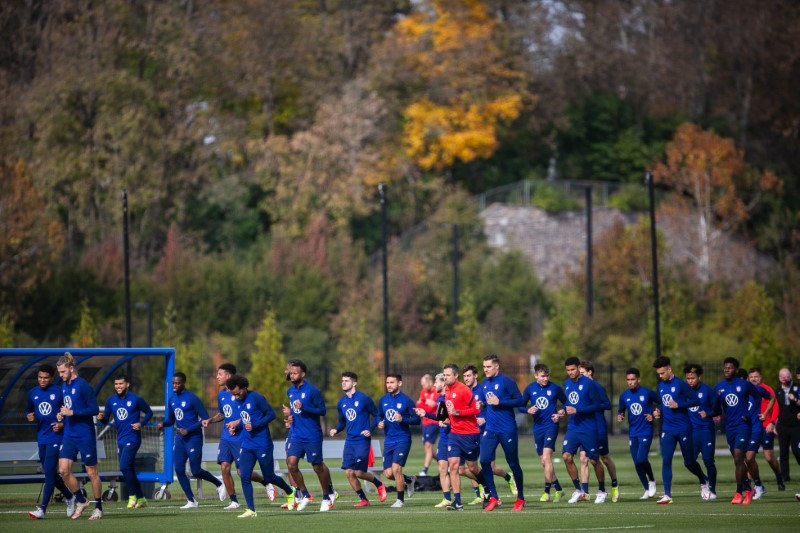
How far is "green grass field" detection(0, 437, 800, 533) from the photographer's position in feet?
56.4

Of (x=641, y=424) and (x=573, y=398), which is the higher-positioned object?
(x=573, y=398)

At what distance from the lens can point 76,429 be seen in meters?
20.0

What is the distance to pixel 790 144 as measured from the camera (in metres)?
71.2

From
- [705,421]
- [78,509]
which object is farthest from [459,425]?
[78,509]

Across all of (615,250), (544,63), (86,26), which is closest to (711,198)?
(615,250)

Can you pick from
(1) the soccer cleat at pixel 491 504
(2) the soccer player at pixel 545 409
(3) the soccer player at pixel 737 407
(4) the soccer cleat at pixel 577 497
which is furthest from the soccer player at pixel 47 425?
(3) the soccer player at pixel 737 407

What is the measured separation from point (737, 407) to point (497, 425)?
4.43m

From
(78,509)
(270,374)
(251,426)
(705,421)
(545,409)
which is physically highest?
(270,374)

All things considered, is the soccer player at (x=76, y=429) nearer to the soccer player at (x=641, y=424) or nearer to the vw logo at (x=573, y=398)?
the vw logo at (x=573, y=398)

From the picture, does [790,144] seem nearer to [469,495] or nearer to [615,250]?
[615,250]

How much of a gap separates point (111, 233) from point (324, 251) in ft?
33.4

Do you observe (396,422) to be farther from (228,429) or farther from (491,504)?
(228,429)

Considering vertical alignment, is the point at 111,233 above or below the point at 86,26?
below

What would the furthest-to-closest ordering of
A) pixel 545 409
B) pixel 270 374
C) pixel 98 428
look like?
pixel 270 374
pixel 98 428
pixel 545 409
